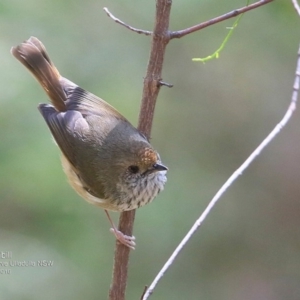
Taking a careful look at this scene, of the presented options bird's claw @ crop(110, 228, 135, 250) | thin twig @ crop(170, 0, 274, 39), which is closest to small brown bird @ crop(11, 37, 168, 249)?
bird's claw @ crop(110, 228, 135, 250)

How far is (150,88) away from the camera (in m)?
2.96

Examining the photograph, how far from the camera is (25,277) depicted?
180 inches

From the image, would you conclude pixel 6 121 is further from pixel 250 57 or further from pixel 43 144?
pixel 250 57

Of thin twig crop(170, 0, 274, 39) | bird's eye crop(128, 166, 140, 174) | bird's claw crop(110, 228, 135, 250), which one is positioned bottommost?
bird's claw crop(110, 228, 135, 250)

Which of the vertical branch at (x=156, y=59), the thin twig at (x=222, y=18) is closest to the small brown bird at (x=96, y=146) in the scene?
the vertical branch at (x=156, y=59)

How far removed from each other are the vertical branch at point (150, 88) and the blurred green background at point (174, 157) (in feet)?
5.36

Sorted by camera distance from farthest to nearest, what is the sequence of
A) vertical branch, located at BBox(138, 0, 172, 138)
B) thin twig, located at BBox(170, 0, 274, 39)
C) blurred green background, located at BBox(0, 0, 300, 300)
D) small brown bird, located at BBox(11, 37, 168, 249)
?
blurred green background, located at BBox(0, 0, 300, 300) < small brown bird, located at BBox(11, 37, 168, 249) < vertical branch, located at BBox(138, 0, 172, 138) < thin twig, located at BBox(170, 0, 274, 39)

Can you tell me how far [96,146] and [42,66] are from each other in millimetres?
592

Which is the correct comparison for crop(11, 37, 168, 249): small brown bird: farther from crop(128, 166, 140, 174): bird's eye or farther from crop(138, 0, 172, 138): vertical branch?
crop(138, 0, 172, 138): vertical branch

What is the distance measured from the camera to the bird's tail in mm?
3775

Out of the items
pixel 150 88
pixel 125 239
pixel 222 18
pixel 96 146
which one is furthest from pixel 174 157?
pixel 222 18

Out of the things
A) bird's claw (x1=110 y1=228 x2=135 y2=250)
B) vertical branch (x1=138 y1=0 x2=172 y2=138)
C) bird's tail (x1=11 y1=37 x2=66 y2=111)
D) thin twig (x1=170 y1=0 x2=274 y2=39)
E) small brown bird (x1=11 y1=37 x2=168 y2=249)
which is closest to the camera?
thin twig (x1=170 y1=0 x2=274 y2=39)

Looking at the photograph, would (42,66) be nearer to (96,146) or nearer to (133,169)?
(96,146)

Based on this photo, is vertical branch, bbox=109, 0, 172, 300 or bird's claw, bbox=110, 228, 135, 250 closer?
vertical branch, bbox=109, 0, 172, 300
